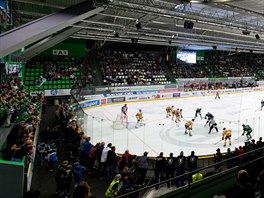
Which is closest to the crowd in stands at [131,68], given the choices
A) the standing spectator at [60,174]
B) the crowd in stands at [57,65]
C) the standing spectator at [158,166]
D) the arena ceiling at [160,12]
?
the crowd in stands at [57,65]

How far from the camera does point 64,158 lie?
999 centimetres

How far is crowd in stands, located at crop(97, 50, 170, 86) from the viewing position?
95.0 ft

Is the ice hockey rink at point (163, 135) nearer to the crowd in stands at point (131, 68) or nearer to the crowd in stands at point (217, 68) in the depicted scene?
the crowd in stands at point (131, 68)

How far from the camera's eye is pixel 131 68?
31812mm

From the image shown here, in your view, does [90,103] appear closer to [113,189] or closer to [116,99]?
[116,99]

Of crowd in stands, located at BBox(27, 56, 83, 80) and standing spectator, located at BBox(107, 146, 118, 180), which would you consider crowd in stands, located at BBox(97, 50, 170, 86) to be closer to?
crowd in stands, located at BBox(27, 56, 83, 80)

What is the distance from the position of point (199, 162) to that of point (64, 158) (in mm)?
5355

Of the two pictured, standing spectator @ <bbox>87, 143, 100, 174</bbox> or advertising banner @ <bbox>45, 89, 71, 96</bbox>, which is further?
advertising banner @ <bbox>45, 89, 71, 96</bbox>

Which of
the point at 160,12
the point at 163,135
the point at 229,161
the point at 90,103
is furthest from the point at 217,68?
the point at 229,161

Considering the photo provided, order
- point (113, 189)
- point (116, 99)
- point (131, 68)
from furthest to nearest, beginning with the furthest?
point (131, 68) → point (116, 99) → point (113, 189)

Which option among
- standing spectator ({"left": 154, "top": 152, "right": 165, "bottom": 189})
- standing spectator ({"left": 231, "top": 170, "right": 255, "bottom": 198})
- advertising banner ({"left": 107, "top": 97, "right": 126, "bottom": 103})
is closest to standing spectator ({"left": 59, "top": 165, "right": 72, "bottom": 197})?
standing spectator ({"left": 154, "top": 152, "right": 165, "bottom": 189})

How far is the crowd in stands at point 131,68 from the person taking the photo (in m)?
29.0

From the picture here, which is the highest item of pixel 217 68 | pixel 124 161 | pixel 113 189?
pixel 217 68

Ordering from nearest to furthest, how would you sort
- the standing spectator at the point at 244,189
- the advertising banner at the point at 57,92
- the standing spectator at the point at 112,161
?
the standing spectator at the point at 244,189 < the standing spectator at the point at 112,161 < the advertising banner at the point at 57,92
